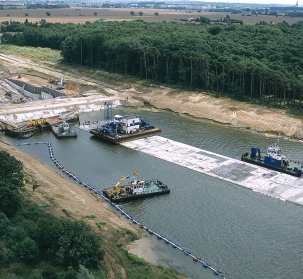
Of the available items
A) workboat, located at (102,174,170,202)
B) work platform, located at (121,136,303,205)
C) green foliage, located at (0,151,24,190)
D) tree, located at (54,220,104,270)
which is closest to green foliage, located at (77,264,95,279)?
tree, located at (54,220,104,270)

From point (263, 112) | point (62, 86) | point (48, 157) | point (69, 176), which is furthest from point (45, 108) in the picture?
point (263, 112)

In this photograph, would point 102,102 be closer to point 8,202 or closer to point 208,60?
point 208,60

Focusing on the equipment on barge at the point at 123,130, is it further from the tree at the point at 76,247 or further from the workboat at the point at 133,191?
the tree at the point at 76,247

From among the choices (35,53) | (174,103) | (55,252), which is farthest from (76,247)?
(35,53)

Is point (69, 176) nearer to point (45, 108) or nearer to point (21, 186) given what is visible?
point (21, 186)

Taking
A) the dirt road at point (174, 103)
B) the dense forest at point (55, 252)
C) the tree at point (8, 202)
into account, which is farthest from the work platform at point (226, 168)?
the tree at point (8, 202)

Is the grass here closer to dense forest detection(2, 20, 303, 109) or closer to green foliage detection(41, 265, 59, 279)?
dense forest detection(2, 20, 303, 109)
